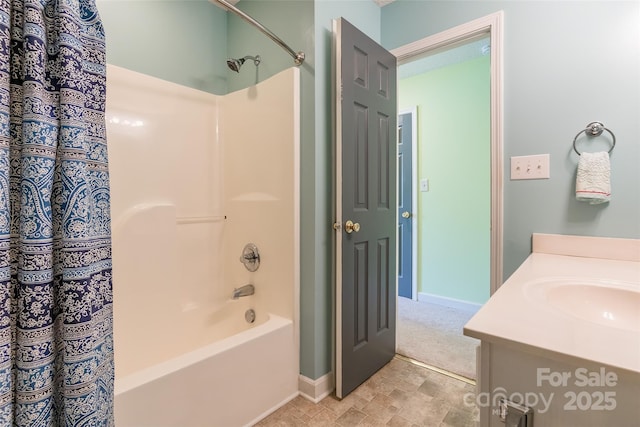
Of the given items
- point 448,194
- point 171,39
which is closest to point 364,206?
point 171,39

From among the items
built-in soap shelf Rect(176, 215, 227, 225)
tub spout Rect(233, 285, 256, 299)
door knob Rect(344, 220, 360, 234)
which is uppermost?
built-in soap shelf Rect(176, 215, 227, 225)

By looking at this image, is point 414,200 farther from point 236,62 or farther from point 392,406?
point 236,62

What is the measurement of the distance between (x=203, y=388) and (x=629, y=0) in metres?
2.42

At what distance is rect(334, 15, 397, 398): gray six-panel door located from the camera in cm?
157

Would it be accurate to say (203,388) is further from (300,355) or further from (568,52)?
(568,52)

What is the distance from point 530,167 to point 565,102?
1.06 ft

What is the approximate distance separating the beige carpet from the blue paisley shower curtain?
1843mm

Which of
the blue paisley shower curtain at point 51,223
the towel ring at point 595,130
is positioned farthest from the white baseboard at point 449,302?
the blue paisley shower curtain at point 51,223

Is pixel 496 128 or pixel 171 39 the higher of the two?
pixel 171 39

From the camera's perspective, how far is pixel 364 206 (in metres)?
1.73

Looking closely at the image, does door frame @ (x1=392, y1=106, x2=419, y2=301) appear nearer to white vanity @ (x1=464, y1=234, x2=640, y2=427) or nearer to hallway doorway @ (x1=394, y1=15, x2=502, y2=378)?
hallway doorway @ (x1=394, y1=15, x2=502, y2=378)

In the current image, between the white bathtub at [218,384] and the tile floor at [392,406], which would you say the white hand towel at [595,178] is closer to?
the tile floor at [392,406]

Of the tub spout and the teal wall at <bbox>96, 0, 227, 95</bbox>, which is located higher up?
the teal wall at <bbox>96, 0, 227, 95</bbox>

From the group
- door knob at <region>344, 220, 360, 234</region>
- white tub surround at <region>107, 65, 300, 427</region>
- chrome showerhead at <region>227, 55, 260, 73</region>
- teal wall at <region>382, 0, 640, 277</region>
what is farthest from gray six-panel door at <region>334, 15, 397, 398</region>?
teal wall at <region>382, 0, 640, 277</region>
